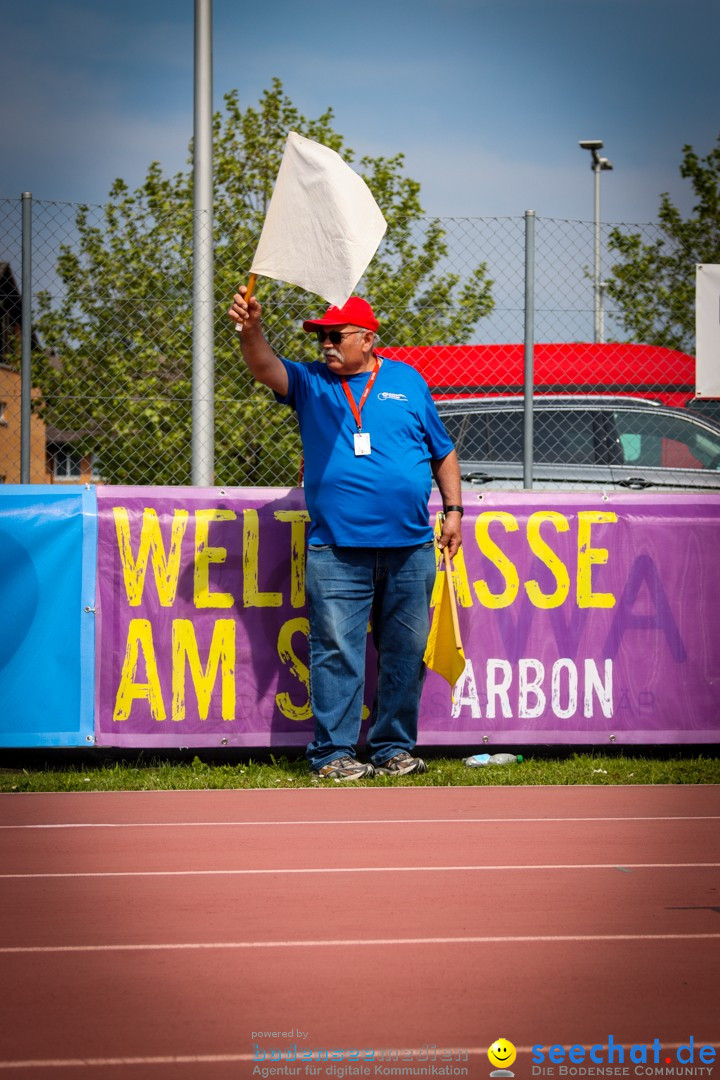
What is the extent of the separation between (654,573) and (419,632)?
151cm

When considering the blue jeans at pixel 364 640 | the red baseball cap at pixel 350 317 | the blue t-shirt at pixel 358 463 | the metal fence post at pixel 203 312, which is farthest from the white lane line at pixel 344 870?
the metal fence post at pixel 203 312

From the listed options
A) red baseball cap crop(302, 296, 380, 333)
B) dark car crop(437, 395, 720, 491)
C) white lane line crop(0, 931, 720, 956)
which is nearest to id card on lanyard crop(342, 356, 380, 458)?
red baseball cap crop(302, 296, 380, 333)

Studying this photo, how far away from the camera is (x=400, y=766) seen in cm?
699

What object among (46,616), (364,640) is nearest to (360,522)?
(364,640)

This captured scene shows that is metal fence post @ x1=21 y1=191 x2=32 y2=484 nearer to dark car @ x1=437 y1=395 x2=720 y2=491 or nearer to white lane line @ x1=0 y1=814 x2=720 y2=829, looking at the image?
white lane line @ x1=0 y1=814 x2=720 y2=829

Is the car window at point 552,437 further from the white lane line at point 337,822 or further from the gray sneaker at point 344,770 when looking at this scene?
the white lane line at point 337,822

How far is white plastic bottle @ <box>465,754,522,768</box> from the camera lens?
7414 mm

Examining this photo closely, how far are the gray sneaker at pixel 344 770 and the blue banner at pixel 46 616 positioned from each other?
1.29 meters

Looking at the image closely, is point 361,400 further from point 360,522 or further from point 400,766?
point 400,766

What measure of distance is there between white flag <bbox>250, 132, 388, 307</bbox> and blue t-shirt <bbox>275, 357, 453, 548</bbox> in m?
0.62

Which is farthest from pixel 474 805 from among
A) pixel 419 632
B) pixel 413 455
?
pixel 413 455

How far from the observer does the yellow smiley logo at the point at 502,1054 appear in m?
2.96

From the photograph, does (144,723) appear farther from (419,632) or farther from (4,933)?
(4,933)

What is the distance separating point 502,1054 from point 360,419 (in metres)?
4.12
